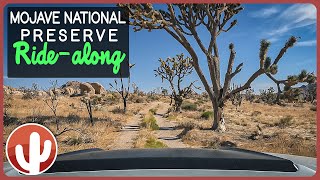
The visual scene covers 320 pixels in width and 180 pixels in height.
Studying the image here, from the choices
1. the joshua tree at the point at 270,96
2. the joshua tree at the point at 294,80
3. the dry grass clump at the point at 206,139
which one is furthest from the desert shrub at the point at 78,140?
the joshua tree at the point at 270,96

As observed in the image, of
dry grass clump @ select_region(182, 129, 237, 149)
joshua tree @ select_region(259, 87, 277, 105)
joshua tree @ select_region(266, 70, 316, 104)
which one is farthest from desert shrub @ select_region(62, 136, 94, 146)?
joshua tree @ select_region(259, 87, 277, 105)

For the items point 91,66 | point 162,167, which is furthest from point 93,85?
point 162,167

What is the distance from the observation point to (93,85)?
50625 millimetres

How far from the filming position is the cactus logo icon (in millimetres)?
1934

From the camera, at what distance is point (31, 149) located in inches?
82.2

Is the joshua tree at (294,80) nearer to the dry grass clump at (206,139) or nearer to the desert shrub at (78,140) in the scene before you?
the dry grass clump at (206,139)

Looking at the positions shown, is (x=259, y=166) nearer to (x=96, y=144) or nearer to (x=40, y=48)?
(x=40, y=48)

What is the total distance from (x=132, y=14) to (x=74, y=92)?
1418 inches

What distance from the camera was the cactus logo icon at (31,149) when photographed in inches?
76.2

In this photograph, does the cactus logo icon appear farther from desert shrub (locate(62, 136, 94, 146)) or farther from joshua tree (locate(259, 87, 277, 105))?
joshua tree (locate(259, 87, 277, 105))

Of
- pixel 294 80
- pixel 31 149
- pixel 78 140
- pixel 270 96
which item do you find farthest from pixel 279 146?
pixel 270 96

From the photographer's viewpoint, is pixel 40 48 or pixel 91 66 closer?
pixel 40 48

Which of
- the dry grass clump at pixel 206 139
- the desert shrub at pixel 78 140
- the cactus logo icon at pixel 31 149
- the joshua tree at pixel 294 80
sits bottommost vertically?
the dry grass clump at pixel 206 139

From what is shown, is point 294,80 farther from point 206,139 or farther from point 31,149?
point 31,149
